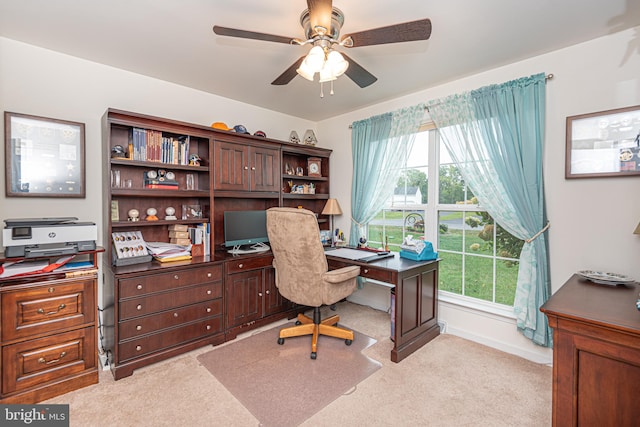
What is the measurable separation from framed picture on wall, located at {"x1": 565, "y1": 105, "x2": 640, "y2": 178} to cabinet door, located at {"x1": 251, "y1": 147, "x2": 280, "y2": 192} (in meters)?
2.67

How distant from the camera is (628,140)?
6.59 ft

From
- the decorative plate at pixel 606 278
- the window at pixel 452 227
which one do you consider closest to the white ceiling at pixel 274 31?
the window at pixel 452 227

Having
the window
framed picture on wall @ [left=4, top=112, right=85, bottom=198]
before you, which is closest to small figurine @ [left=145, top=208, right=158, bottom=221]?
framed picture on wall @ [left=4, top=112, right=85, bottom=198]

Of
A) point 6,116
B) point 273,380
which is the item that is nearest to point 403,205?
point 273,380

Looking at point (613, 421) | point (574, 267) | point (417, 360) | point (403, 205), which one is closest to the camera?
point (613, 421)

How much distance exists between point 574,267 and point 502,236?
0.56 m

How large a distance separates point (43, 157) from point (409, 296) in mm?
3157

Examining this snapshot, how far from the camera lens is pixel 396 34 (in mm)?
1548

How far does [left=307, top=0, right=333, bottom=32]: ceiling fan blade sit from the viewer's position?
137 cm

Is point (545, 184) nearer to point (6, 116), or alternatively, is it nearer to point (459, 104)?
point (459, 104)

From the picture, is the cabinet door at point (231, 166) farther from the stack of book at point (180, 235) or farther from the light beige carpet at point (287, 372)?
the light beige carpet at point (287, 372)

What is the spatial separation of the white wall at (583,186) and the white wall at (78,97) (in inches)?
99.5

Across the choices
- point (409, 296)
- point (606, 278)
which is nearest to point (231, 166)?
point (409, 296)

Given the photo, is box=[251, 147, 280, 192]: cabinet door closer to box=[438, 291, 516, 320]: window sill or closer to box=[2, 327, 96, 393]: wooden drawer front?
box=[2, 327, 96, 393]: wooden drawer front
